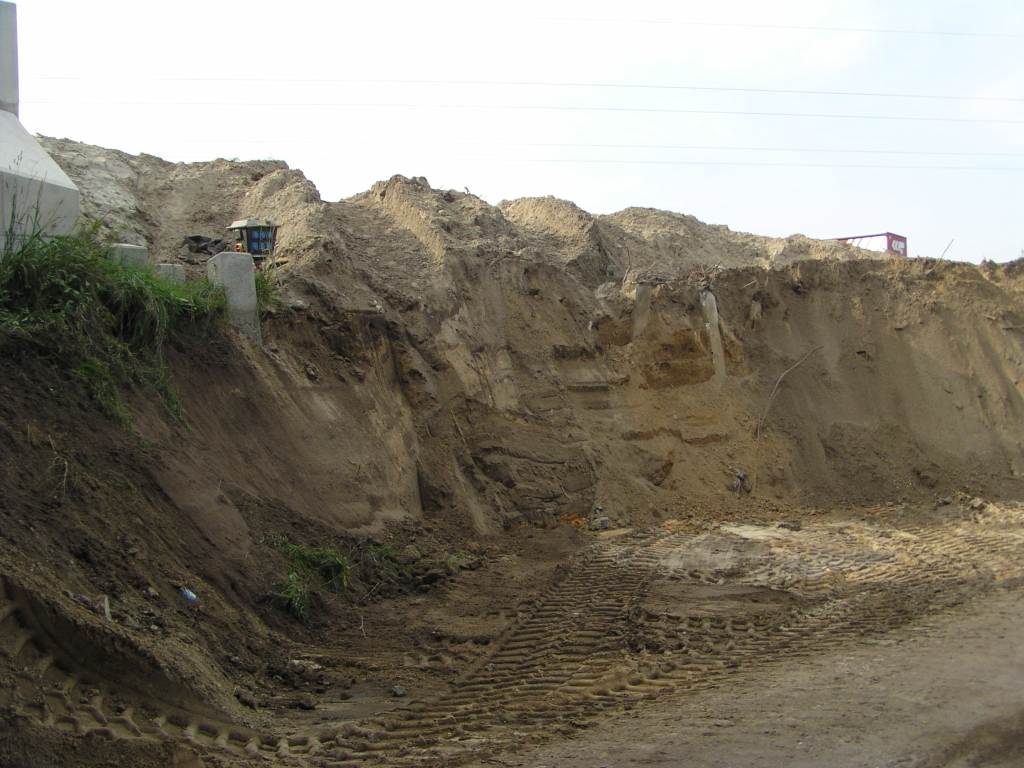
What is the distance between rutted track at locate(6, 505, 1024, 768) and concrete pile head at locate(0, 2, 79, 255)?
448 centimetres

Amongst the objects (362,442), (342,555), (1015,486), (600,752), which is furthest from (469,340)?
(1015,486)

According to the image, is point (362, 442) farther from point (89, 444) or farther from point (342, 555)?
point (89, 444)

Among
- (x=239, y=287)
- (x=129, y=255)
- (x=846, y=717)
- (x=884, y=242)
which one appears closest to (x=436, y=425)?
(x=239, y=287)

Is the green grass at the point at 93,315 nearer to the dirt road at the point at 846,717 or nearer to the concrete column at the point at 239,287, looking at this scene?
the concrete column at the point at 239,287

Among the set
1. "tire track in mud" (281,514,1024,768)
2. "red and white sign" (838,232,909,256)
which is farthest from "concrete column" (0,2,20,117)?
"red and white sign" (838,232,909,256)

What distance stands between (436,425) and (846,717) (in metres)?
6.12

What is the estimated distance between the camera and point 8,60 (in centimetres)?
909

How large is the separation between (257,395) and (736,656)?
508cm

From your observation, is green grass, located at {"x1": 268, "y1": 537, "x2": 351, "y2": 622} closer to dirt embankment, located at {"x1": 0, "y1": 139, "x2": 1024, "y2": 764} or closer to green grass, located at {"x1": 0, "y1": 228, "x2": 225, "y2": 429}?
dirt embankment, located at {"x1": 0, "y1": 139, "x2": 1024, "y2": 764}

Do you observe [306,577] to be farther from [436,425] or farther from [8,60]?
[8,60]

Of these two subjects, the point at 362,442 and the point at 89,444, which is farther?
the point at 362,442

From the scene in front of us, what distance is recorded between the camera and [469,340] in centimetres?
1104

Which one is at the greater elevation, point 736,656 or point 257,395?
point 257,395

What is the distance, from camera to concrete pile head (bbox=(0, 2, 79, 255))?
7.55 metres
